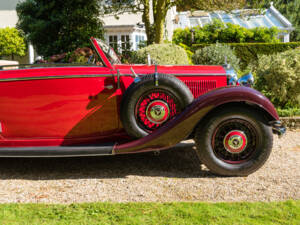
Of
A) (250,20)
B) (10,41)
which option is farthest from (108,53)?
(250,20)

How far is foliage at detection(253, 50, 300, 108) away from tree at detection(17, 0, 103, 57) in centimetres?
670

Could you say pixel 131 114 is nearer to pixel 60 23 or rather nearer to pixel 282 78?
pixel 282 78

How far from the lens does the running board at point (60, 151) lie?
3529 millimetres

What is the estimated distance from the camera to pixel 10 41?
50.3ft

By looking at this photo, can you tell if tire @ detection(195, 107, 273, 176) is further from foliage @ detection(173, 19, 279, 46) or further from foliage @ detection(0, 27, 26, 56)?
foliage @ detection(173, 19, 279, 46)

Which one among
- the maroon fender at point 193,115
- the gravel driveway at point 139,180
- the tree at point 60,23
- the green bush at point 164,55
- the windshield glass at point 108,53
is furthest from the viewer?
the tree at point 60,23

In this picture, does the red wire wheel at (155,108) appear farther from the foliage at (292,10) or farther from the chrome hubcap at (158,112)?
the foliage at (292,10)

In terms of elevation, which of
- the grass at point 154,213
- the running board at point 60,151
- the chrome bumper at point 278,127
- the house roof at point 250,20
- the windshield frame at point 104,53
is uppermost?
the house roof at point 250,20

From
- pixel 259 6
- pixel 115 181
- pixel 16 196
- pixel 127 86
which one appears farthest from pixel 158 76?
pixel 259 6

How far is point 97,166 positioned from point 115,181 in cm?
64

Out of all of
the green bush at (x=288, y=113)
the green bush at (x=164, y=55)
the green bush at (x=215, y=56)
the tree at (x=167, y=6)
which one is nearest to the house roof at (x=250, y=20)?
the tree at (x=167, y=6)

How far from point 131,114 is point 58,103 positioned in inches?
35.0

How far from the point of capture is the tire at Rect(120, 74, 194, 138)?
11.5 ft

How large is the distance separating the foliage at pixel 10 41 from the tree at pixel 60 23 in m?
3.15
